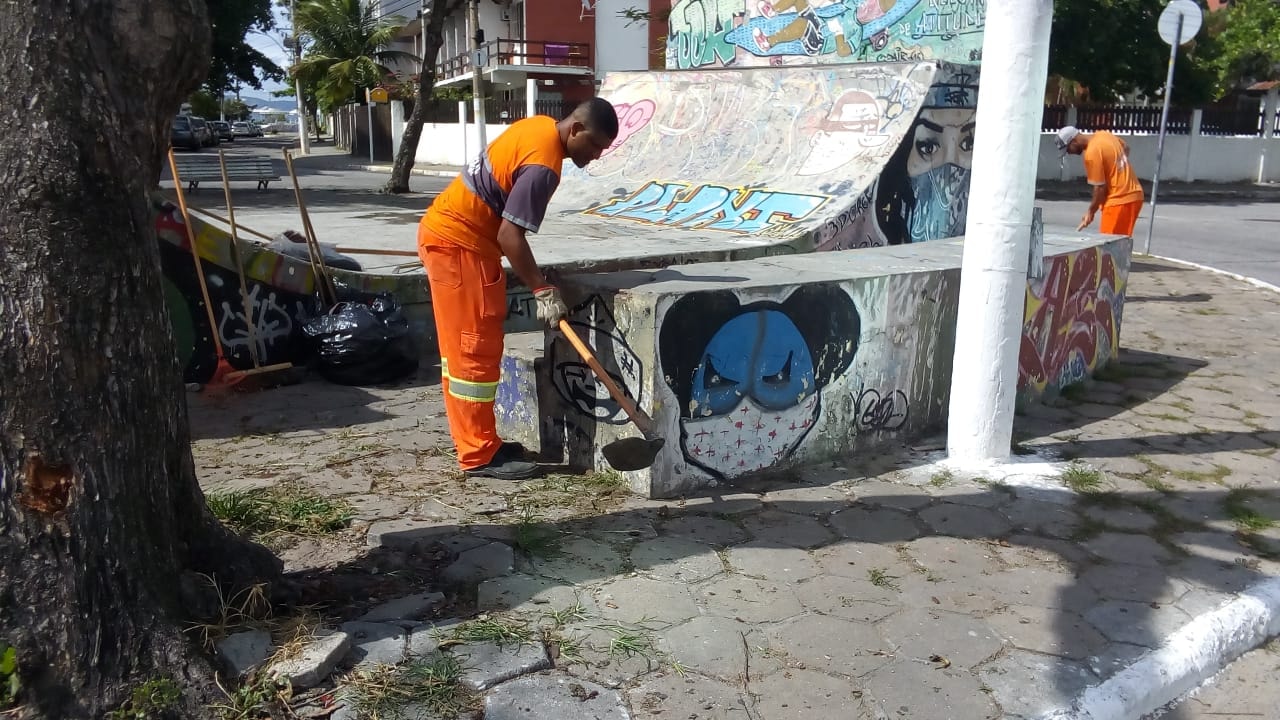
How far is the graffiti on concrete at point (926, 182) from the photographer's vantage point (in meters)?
8.66

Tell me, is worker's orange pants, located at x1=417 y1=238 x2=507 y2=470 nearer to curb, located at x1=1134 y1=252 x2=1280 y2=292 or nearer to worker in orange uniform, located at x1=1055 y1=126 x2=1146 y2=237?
worker in orange uniform, located at x1=1055 y1=126 x2=1146 y2=237

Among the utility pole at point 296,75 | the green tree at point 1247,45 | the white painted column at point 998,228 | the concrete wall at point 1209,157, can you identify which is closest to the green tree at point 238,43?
the utility pole at point 296,75

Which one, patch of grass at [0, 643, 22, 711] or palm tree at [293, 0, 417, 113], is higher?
palm tree at [293, 0, 417, 113]

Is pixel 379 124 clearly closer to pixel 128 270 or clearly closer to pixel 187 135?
pixel 187 135

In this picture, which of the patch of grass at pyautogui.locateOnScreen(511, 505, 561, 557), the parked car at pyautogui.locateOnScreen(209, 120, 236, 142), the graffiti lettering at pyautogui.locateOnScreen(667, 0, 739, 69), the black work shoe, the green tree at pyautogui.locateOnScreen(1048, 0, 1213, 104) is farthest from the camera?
the parked car at pyautogui.locateOnScreen(209, 120, 236, 142)

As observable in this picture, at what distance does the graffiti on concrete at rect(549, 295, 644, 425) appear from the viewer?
13.2 feet

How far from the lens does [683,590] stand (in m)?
3.25

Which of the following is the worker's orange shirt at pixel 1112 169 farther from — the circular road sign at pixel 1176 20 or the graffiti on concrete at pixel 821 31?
the circular road sign at pixel 1176 20

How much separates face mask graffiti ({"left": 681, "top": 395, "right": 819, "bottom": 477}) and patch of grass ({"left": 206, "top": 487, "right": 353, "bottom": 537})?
1424 millimetres

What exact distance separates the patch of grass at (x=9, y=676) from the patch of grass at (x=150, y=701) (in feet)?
0.67

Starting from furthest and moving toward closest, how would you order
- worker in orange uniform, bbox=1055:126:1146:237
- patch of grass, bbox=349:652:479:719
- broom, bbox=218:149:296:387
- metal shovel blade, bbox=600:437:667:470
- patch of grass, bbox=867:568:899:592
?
worker in orange uniform, bbox=1055:126:1146:237 < broom, bbox=218:149:296:387 < metal shovel blade, bbox=600:437:667:470 < patch of grass, bbox=867:568:899:592 < patch of grass, bbox=349:652:479:719

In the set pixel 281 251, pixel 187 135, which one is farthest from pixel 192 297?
pixel 187 135

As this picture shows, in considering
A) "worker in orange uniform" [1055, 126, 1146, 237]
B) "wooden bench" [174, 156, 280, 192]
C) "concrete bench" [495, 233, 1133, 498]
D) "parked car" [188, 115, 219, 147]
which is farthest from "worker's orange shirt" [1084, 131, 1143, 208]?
"parked car" [188, 115, 219, 147]

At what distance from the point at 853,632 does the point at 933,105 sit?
7.32 m
